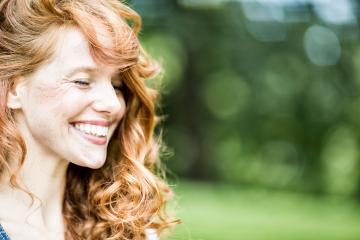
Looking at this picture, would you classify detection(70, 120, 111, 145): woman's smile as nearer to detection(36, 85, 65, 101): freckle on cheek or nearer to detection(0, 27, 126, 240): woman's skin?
detection(0, 27, 126, 240): woman's skin

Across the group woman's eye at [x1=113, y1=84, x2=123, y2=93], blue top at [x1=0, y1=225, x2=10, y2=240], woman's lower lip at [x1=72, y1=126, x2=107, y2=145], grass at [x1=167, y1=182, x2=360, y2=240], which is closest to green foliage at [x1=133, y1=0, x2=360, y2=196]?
grass at [x1=167, y1=182, x2=360, y2=240]

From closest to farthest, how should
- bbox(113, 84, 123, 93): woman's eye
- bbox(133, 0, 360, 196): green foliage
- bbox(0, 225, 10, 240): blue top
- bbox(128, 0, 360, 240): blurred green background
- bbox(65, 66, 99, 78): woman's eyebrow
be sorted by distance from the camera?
1. bbox(0, 225, 10, 240): blue top
2. bbox(65, 66, 99, 78): woman's eyebrow
3. bbox(113, 84, 123, 93): woman's eye
4. bbox(128, 0, 360, 240): blurred green background
5. bbox(133, 0, 360, 196): green foliage

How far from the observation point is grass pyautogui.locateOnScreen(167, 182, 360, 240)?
386 inches

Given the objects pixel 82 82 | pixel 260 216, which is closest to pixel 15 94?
pixel 82 82

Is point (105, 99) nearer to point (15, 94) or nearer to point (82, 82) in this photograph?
point (82, 82)

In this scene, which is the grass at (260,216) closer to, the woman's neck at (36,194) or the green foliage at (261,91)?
the green foliage at (261,91)

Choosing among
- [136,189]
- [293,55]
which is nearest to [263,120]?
[293,55]

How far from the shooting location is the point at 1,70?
2.99m

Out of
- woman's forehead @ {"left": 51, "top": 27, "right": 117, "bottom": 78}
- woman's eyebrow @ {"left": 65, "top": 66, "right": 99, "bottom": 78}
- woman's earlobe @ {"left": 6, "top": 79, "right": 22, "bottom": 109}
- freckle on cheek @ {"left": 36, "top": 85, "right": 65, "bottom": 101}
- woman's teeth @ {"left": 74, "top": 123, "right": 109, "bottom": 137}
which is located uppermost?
woman's forehead @ {"left": 51, "top": 27, "right": 117, "bottom": 78}

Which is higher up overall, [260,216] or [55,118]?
[55,118]

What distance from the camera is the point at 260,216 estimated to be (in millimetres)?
11125

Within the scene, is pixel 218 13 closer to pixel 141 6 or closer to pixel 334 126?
pixel 141 6

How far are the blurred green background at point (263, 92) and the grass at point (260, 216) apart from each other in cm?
132

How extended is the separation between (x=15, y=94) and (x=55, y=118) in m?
0.22
